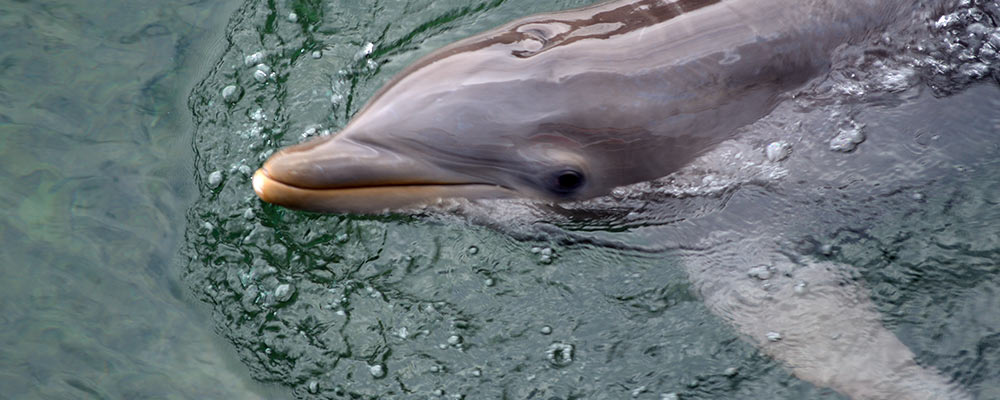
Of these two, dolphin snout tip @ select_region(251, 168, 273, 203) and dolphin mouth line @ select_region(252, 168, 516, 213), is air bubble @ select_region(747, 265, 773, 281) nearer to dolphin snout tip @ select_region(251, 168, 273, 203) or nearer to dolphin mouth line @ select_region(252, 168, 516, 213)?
dolphin mouth line @ select_region(252, 168, 516, 213)

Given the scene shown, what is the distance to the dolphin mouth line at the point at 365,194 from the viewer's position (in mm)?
5547

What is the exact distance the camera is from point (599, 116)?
5.64 meters

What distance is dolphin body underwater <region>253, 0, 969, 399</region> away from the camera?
560cm

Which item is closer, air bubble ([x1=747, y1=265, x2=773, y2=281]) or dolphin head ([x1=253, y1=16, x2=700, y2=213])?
dolphin head ([x1=253, y1=16, x2=700, y2=213])

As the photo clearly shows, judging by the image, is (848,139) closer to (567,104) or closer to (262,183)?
(567,104)

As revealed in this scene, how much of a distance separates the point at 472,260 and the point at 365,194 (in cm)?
131

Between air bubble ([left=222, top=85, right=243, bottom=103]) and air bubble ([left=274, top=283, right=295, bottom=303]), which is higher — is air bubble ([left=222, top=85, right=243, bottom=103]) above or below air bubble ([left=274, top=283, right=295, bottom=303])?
above

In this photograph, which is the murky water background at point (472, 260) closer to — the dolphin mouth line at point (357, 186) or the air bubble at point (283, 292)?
the air bubble at point (283, 292)

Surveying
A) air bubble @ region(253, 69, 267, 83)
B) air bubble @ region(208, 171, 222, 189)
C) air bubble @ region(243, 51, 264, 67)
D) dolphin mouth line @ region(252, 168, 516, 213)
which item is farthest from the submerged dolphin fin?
air bubble @ region(243, 51, 264, 67)

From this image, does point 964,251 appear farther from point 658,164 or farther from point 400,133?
point 400,133

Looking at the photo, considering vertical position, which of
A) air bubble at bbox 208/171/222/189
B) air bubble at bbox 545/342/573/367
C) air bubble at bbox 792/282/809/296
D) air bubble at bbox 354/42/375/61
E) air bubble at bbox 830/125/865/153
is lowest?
air bubble at bbox 545/342/573/367

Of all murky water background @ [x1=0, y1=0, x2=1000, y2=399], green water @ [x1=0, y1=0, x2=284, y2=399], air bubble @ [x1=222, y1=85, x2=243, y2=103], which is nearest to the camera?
murky water background @ [x1=0, y1=0, x2=1000, y2=399]

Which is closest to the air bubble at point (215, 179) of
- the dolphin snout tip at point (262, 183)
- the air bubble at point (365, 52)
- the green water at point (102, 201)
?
the green water at point (102, 201)

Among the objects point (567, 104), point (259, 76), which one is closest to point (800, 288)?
point (567, 104)
